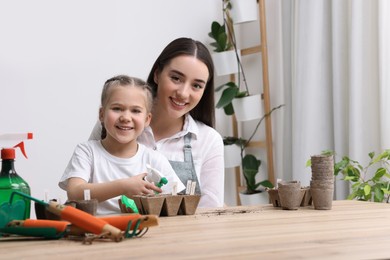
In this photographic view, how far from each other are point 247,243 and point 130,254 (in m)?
0.23

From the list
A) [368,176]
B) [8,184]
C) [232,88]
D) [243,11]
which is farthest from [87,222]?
[243,11]

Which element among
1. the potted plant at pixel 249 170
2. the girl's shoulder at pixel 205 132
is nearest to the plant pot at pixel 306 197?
the girl's shoulder at pixel 205 132

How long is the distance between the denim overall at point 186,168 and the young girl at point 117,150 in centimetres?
28

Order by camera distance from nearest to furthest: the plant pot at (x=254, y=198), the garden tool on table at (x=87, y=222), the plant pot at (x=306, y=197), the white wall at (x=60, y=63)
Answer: the garden tool on table at (x=87, y=222)
the plant pot at (x=306, y=197)
the white wall at (x=60, y=63)
the plant pot at (x=254, y=198)

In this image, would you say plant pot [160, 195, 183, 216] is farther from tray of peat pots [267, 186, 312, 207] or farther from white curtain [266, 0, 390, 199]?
white curtain [266, 0, 390, 199]

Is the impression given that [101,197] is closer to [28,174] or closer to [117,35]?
[28,174]

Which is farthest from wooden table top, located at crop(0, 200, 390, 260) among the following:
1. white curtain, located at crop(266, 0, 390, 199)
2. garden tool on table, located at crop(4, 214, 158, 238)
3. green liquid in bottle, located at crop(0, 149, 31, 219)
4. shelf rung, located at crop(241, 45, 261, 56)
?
shelf rung, located at crop(241, 45, 261, 56)

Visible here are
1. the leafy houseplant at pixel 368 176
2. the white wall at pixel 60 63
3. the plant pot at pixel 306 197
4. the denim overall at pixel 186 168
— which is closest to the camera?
the plant pot at pixel 306 197

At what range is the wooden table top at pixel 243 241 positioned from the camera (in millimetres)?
1038

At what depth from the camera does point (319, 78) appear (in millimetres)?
3732

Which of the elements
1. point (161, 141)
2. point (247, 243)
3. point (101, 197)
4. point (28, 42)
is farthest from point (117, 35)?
point (247, 243)

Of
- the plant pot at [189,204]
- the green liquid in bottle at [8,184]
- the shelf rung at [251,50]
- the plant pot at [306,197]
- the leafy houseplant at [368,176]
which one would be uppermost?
the shelf rung at [251,50]

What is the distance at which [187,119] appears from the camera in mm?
2758

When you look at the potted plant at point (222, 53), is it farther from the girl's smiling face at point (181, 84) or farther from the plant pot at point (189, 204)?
the plant pot at point (189, 204)
